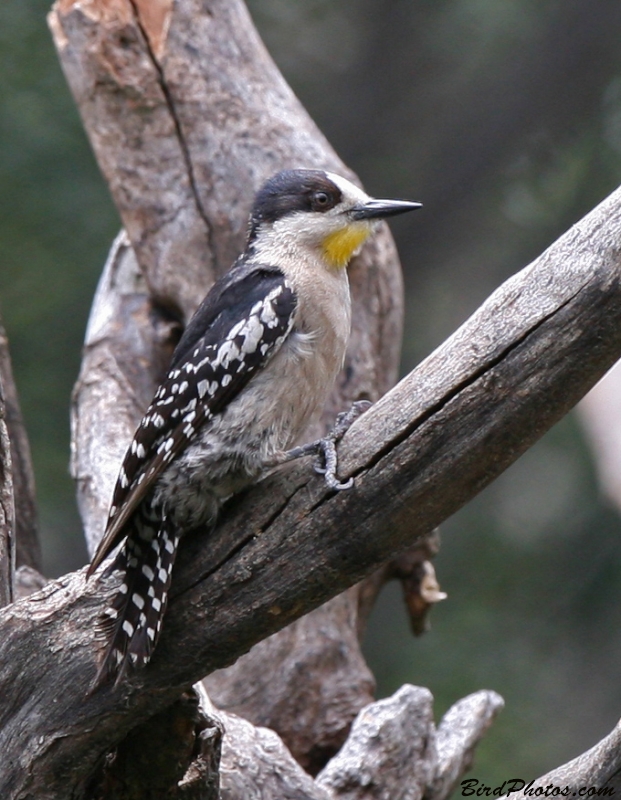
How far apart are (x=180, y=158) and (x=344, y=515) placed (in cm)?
278

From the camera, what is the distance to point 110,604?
10.4 feet

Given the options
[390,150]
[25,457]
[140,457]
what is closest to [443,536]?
[390,150]

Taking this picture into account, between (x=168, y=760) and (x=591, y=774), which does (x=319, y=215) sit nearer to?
(x=168, y=760)

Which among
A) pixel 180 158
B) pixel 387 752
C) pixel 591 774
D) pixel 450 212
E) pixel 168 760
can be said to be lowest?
pixel 591 774

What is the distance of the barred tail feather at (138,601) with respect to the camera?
9.80 feet

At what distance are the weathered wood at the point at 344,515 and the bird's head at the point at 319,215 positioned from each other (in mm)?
1072

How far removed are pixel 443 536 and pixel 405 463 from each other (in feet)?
20.3

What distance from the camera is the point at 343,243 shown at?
3.88 metres

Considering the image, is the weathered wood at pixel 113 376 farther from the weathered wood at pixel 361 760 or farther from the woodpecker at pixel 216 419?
the woodpecker at pixel 216 419

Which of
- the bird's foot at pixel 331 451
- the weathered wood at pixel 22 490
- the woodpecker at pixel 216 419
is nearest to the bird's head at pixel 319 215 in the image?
the woodpecker at pixel 216 419

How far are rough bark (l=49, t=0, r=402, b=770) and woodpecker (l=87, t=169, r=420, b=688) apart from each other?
1.41 m

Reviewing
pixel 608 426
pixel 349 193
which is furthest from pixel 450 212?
pixel 349 193

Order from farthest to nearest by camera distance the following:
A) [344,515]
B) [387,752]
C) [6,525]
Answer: [387,752] → [6,525] → [344,515]

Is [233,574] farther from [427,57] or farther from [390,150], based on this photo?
[427,57]
